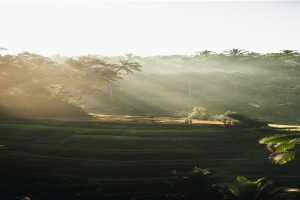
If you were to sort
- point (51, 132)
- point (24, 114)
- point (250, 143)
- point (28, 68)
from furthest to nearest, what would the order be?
point (28, 68) → point (24, 114) → point (51, 132) → point (250, 143)

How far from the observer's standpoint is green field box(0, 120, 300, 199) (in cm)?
1811

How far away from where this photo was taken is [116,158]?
23.1 m

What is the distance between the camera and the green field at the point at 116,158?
18109 millimetres

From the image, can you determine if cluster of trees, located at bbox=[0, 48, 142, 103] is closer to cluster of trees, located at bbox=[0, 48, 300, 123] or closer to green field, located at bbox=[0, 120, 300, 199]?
cluster of trees, located at bbox=[0, 48, 300, 123]

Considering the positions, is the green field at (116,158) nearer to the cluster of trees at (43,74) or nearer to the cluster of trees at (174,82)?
the cluster of trees at (43,74)

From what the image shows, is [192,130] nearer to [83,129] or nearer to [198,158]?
[198,158]

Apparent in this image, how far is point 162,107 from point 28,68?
105ft

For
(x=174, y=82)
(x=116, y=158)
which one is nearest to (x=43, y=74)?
(x=116, y=158)

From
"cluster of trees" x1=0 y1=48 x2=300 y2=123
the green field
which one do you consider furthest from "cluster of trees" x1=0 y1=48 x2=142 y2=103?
the green field

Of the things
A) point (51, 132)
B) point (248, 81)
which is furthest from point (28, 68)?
point (248, 81)

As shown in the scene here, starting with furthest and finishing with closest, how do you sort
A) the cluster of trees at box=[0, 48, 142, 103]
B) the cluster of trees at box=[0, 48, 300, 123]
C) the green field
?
the cluster of trees at box=[0, 48, 300, 123] → the cluster of trees at box=[0, 48, 142, 103] → the green field

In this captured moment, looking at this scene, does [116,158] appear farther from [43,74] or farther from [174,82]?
[174,82]

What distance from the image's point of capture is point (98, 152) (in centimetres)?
2381

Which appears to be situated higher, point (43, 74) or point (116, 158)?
point (43, 74)
